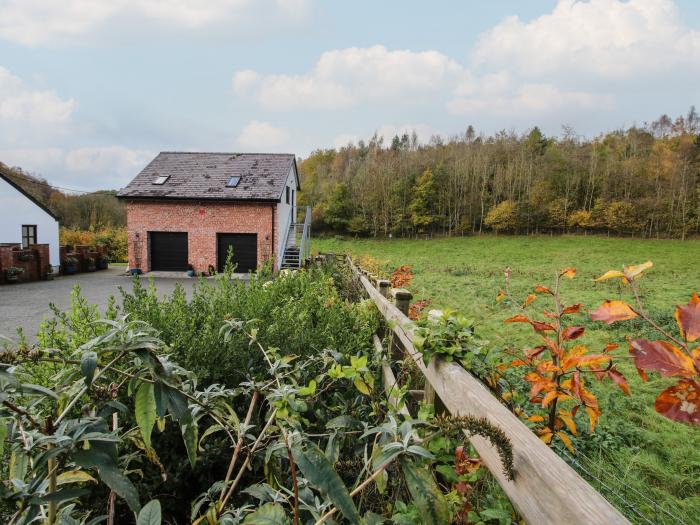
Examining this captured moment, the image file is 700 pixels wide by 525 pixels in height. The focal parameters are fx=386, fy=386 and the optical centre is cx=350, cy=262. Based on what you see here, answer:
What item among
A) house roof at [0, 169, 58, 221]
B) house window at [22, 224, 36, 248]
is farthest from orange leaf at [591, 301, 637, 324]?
house window at [22, 224, 36, 248]

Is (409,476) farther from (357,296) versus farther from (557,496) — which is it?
(357,296)

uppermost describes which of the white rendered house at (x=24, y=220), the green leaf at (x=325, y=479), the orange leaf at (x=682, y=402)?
the white rendered house at (x=24, y=220)

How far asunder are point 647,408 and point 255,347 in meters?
3.93

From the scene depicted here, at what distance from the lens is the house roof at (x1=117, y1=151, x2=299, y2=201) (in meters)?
18.0

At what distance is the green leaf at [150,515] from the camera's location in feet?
3.12

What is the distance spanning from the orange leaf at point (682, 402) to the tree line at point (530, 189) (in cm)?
3985

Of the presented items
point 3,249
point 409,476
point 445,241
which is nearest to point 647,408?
point 409,476

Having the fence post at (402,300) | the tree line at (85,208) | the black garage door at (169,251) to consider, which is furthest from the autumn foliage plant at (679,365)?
the tree line at (85,208)

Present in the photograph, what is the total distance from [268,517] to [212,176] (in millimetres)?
20268

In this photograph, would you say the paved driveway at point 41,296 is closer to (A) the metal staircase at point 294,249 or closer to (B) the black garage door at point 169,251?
(B) the black garage door at point 169,251

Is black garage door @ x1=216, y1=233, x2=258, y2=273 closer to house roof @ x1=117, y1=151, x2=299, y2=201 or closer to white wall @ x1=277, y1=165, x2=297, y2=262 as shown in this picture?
white wall @ x1=277, y1=165, x2=297, y2=262

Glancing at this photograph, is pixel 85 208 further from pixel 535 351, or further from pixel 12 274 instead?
pixel 535 351

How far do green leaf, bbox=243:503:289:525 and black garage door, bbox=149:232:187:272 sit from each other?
62.6 feet

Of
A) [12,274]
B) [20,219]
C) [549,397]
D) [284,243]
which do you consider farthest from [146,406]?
[20,219]
